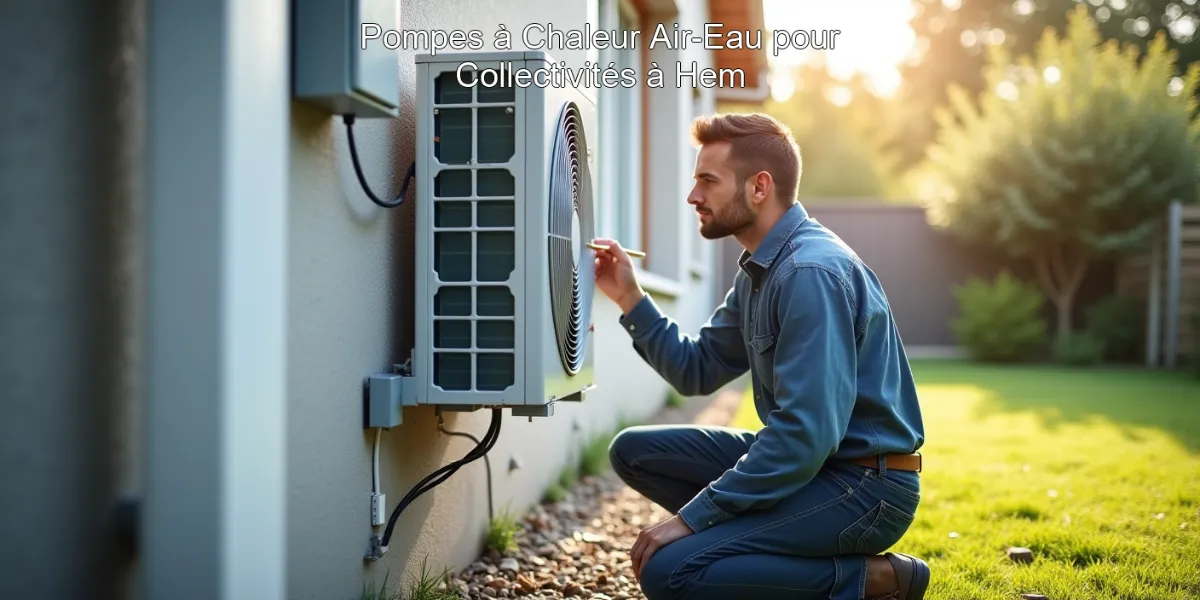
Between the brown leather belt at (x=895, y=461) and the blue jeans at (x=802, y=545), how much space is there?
1 cm

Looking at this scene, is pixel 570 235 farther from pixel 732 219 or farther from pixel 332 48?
pixel 332 48

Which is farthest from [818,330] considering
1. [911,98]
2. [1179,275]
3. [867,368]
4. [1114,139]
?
[911,98]

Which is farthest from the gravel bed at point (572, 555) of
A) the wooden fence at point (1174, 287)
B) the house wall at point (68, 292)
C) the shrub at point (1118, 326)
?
the shrub at point (1118, 326)

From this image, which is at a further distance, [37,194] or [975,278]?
[975,278]

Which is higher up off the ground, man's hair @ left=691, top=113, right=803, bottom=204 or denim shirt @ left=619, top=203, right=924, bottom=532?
man's hair @ left=691, top=113, right=803, bottom=204

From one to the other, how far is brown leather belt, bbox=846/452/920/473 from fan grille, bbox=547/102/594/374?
71cm

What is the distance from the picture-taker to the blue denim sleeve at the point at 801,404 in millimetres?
1990

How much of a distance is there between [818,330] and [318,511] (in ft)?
3.46

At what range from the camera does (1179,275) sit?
987 centimetres

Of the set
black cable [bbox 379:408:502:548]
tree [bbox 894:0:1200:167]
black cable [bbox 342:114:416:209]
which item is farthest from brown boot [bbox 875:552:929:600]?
tree [bbox 894:0:1200:167]

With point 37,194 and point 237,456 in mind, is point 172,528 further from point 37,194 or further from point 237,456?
point 37,194

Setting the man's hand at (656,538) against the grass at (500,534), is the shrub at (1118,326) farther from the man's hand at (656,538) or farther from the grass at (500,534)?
the man's hand at (656,538)

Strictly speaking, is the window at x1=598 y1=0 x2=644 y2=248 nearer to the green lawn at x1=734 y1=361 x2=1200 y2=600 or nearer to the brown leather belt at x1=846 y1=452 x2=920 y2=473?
the green lawn at x1=734 y1=361 x2=1200 y2=600

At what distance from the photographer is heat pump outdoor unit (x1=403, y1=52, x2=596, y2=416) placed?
2004 mm
